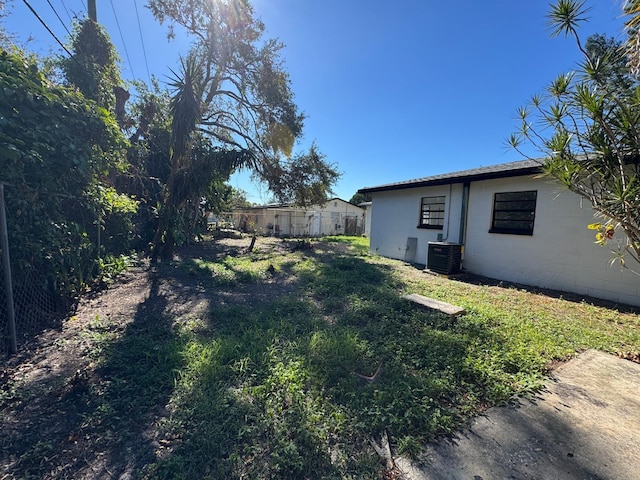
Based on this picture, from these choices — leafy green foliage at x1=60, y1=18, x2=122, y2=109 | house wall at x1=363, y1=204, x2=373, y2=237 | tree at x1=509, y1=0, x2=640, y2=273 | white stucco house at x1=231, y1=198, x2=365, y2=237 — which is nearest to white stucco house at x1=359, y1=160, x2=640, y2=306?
tree at x1=509, y1=0, x2=640, y2=273

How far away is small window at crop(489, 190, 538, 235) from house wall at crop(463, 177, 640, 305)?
0.12 meters

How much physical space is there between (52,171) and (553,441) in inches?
214

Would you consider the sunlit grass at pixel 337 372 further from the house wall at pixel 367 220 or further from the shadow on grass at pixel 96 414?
the house wall at pixel 367 220

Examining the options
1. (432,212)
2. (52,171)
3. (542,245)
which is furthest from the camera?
(432,212)

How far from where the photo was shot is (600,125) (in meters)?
3.35

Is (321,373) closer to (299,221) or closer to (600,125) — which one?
(600,125)

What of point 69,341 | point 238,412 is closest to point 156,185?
point 69,341

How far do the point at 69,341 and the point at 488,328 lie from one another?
4934mm

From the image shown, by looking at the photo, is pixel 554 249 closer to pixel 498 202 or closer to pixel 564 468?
pixel 498 202

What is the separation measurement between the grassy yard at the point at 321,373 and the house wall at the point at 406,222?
3.68m

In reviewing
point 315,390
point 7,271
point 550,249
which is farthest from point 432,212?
point 7,271

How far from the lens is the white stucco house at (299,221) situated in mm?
20969

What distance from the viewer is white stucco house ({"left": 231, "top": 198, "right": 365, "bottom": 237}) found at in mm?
20969

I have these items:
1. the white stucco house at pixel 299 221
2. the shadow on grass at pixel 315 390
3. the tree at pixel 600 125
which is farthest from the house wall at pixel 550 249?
the white stucco house at pixel 299 221
